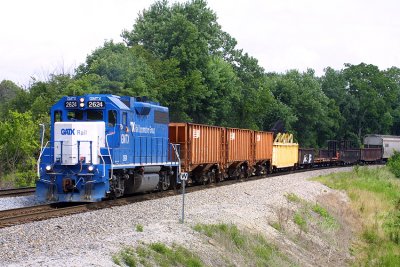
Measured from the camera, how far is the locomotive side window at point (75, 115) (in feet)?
64.1

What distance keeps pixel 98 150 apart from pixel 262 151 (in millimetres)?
20514

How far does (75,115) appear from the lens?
1966 centimetres

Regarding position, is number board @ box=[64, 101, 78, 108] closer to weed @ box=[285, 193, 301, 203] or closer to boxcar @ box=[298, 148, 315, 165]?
weed @ box=[285, 193, 301, 203]

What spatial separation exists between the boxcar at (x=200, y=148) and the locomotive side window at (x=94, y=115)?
22.9 ft

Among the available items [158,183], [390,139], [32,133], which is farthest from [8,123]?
[390,139]

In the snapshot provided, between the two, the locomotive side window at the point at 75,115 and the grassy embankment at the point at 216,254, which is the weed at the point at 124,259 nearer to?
the grassy embankment at the point at 216,254

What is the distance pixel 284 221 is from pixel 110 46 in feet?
99.0

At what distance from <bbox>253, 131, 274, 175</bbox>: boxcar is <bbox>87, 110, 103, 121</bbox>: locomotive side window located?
17818mm

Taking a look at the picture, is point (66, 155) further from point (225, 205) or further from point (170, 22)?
point (170, 22)

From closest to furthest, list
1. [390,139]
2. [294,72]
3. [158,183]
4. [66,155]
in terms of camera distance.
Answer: [66,155] < [158,183] < [390,139] < [294,72]

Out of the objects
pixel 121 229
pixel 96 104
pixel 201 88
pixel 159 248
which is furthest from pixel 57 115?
pixel 201 88

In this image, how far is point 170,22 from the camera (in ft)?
177


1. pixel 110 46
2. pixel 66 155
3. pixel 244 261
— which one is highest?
pixel 110 46

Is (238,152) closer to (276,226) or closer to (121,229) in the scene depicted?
(276,226)
